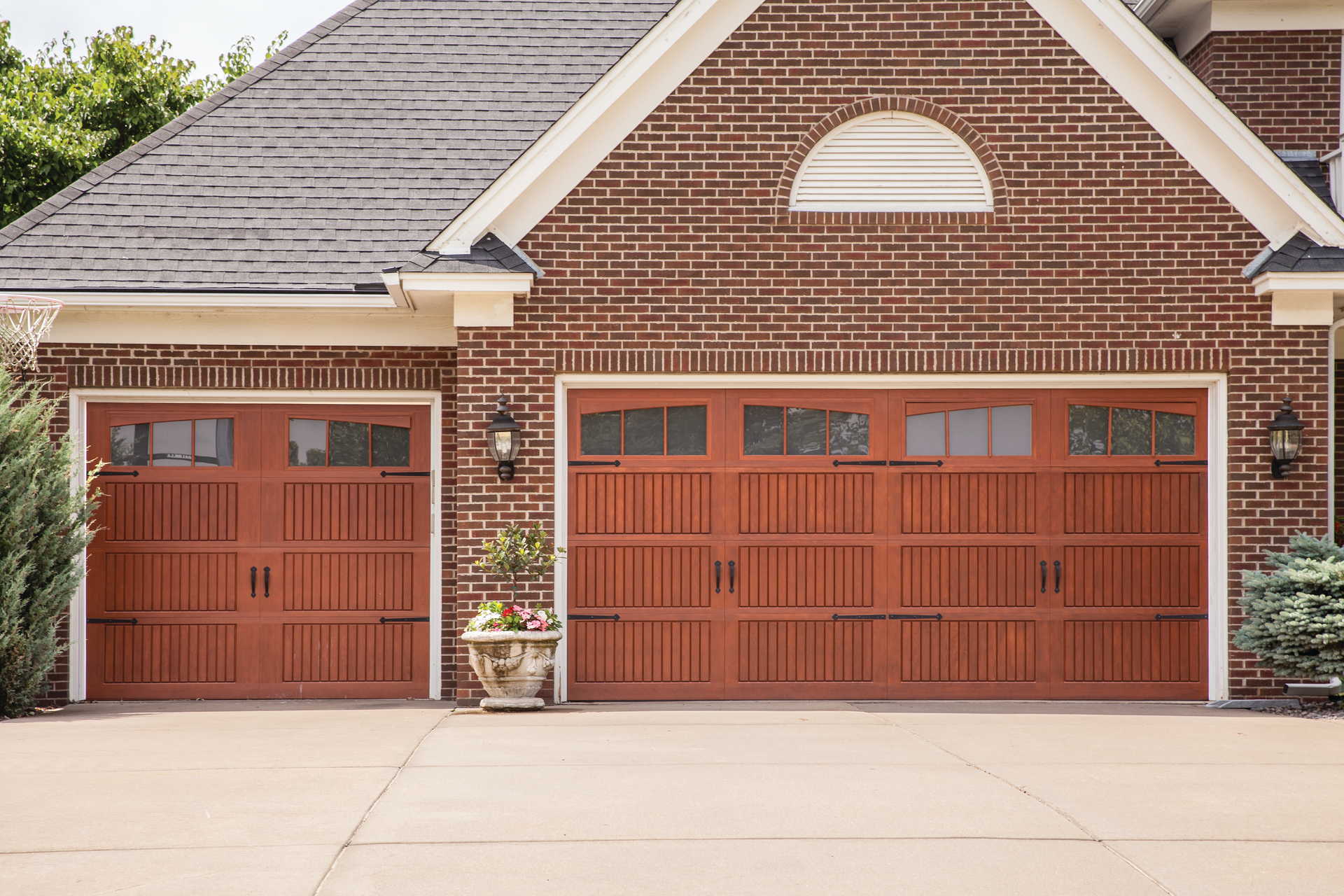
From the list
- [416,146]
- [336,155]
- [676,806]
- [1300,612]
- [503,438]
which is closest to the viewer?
[676,806]

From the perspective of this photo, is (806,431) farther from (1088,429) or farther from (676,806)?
(676,806)

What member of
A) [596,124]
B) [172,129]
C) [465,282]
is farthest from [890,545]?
[172,129]

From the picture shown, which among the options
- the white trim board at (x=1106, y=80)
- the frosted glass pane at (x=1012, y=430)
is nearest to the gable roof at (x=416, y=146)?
the white trim board at (x=1106, y=80)

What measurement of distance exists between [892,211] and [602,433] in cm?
286

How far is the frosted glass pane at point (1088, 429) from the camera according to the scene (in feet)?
33.1

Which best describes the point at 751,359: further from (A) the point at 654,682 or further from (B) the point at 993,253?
(A) the point at 654,682

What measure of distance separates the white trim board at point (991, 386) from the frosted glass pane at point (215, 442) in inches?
113

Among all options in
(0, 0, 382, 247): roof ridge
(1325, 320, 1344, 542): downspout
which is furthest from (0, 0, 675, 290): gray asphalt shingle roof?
(1325, 320, 1344, 542): downspout

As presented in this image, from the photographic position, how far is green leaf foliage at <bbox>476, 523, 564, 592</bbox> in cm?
950

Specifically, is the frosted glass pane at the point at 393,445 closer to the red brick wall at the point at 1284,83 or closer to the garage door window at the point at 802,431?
the garage door window at the point at 802,431

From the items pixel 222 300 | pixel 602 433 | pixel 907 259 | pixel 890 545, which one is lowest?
pixel 890 545

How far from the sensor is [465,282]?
9.42 m

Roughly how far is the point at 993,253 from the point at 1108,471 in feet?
6.46

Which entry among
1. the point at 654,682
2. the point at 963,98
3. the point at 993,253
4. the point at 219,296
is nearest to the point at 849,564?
the point at 654,682
